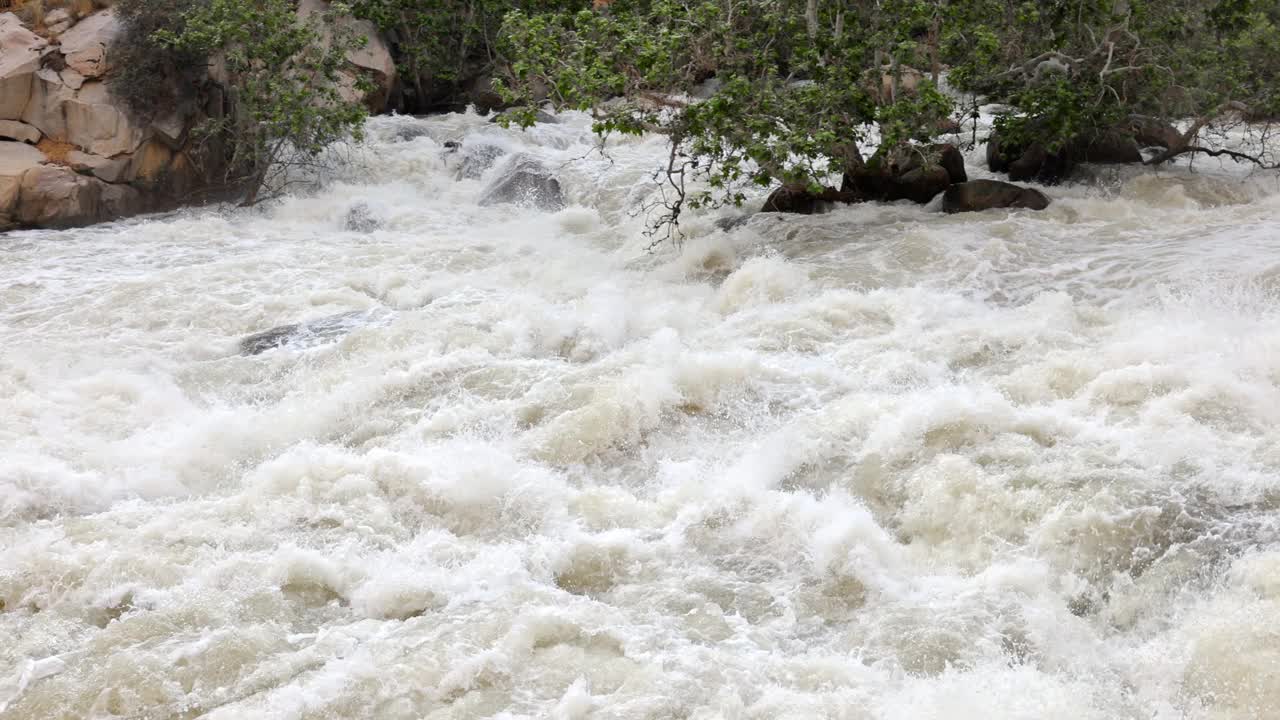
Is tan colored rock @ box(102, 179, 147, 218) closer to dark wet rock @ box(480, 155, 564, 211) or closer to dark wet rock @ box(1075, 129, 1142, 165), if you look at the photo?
dark wet rock @ box(480, 155, 564, 211)

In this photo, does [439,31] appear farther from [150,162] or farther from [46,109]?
[46,109]

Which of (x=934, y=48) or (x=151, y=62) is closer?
(x=934, y=48)

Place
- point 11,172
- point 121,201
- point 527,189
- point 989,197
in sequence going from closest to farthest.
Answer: point 989,197 < point 11,172 < point 121,201 < point 527,189

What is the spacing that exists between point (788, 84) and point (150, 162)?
7.42 metres

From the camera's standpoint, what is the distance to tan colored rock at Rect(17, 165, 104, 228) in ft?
38.0

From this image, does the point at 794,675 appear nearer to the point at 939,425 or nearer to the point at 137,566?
the point at 939,425

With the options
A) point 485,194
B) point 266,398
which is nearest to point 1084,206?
point 485,194

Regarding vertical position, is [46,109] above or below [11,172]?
above

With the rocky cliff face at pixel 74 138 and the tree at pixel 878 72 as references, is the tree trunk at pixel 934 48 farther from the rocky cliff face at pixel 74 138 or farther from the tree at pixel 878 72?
the rocky cliff face at pixel 74 138

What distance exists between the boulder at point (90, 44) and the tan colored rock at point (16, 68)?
0.30m

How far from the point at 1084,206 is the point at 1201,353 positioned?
476 centimetres

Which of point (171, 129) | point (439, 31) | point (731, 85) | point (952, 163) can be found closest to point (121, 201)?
point (171, 129)

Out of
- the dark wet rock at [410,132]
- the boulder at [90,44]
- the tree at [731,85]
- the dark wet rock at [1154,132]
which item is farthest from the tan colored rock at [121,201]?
the dark wet rock at [1154,132]

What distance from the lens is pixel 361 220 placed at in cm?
1217
